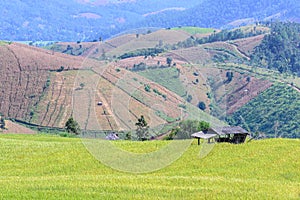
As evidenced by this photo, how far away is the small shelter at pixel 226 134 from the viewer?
26.3 m

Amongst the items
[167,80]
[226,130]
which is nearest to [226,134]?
[226,130]

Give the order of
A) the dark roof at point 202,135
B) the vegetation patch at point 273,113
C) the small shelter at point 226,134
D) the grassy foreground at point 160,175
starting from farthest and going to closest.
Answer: the vegetation patch at point 273,113, the small shelter at point 226,134, the dark roof at point 202,135, the grassy foreground at point 160,175

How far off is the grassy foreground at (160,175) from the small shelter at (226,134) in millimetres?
650

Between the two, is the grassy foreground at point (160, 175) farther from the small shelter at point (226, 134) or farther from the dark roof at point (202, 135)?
the dark roof at point (202, 135)

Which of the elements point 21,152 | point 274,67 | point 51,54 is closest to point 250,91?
point 274,67

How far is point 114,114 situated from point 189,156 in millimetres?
6922

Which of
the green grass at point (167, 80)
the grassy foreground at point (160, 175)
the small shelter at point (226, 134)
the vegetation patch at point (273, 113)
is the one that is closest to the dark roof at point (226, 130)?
the small shelter at point (226, 134)

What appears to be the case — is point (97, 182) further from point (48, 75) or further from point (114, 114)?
point (48, 75)

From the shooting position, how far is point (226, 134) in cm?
2780

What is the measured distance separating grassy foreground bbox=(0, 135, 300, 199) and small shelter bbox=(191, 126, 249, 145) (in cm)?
65

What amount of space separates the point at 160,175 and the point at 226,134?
272 inches

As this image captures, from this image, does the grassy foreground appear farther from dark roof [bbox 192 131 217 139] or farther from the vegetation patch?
the vegetation patch

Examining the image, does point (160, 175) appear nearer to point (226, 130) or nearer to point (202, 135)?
point (202, 135)

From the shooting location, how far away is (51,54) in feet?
541
